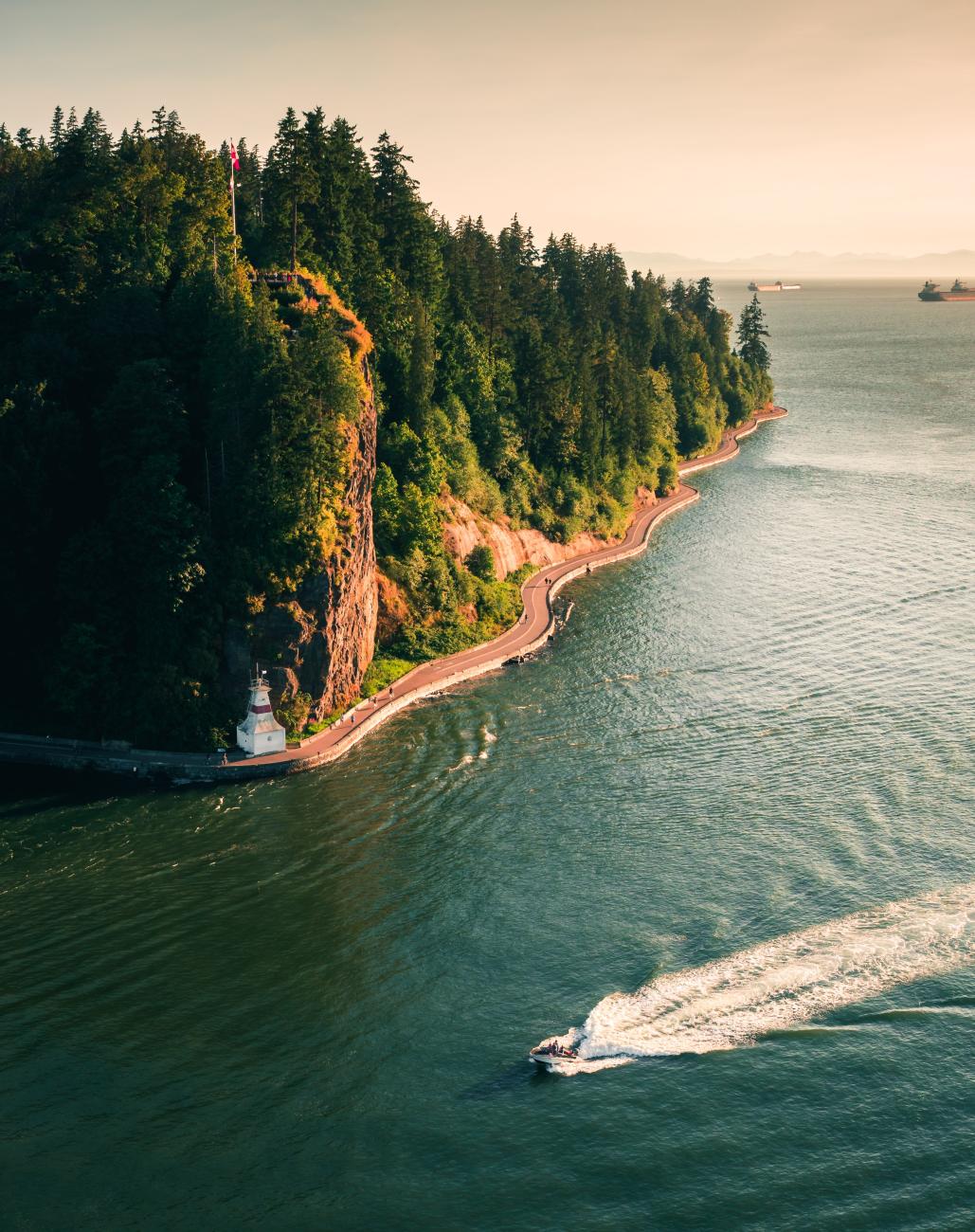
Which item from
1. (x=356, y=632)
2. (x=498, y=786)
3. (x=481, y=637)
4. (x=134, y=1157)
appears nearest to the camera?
(x=134, y=1157)

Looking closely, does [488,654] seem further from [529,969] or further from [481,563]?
[529,969]

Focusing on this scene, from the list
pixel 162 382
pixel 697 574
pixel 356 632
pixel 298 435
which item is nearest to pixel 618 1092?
pixel 356 632

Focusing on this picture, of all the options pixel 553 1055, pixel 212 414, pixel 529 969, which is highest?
pixel 212 414

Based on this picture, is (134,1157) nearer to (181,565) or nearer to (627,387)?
(181,565)

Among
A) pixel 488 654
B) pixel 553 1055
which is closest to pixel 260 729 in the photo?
pixel 488 654

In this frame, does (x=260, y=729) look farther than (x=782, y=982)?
Yes

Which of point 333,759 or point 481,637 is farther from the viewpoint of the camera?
point 481,637

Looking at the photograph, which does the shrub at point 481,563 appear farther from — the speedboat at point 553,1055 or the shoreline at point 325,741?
the speedboat at point 553,1055
